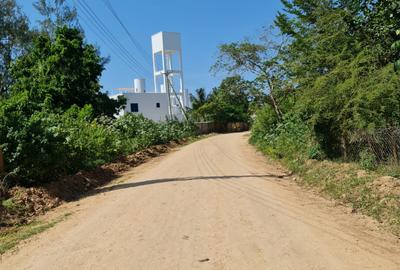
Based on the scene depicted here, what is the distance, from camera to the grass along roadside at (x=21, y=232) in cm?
747

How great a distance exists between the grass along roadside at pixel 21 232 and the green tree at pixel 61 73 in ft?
59.1

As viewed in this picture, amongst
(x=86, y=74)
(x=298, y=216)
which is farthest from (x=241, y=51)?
(x=298, y=216)

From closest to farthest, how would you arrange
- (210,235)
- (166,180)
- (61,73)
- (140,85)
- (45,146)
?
(210,235) → (45,146) → (166,180) → (61,73) → (140,85)

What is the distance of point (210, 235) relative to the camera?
6965 mm

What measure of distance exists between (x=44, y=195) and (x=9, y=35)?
2968cm

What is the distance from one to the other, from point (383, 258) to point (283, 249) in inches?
50.1

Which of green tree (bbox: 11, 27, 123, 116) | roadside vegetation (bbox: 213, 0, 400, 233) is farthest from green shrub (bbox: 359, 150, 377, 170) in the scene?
green tree (bbox: 11, 27, 123, 116)

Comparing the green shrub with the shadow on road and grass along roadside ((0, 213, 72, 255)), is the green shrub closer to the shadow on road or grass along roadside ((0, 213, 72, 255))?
the shadow on road

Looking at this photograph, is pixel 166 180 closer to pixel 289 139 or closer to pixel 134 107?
pixel 289 139

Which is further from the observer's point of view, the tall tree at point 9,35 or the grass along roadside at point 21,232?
the tall tree at point 9,35

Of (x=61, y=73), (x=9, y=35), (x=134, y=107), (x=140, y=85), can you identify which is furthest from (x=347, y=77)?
(x=140, y=85)

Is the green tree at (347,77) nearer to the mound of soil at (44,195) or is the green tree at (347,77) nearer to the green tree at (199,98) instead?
the mound of soil at (44,195)

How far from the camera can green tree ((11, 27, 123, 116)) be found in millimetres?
27169

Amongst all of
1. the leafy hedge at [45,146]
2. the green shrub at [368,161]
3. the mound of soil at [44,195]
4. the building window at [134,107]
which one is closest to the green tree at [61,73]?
the leafy hedge at [45,146]
